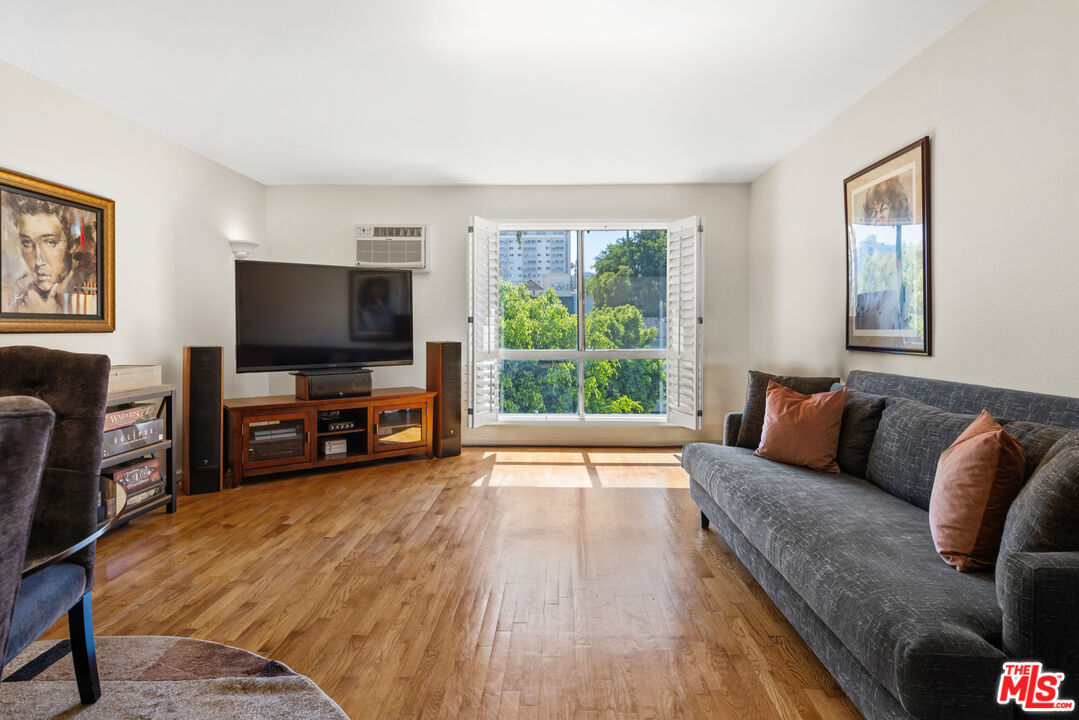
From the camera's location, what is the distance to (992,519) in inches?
61.5

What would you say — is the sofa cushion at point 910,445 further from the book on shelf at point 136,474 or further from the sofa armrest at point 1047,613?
the book on shelf at point 136,474

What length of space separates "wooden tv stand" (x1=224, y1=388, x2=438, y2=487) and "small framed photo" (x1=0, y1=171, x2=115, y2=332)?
42.0 inches

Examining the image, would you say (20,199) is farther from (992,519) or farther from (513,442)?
(992,519)

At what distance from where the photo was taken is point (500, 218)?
207 inches

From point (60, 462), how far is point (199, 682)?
0.77 metres

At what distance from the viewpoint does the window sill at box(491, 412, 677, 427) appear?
209 inches

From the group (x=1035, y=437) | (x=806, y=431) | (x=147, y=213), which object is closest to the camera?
(x=1035, y=437)

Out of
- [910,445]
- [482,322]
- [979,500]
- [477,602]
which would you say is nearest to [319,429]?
[482,322]

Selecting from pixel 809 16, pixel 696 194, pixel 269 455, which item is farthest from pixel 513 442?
pixel 809 16

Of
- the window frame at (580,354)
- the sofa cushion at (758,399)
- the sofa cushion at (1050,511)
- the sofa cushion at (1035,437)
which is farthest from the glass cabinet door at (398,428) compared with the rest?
the sofa cushion at (1050,511)

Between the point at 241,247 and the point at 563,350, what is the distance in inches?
112

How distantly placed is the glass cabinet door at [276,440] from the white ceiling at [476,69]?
6.57 feet

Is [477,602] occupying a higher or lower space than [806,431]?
lower

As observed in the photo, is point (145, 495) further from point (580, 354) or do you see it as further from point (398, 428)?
point (580, 354)
